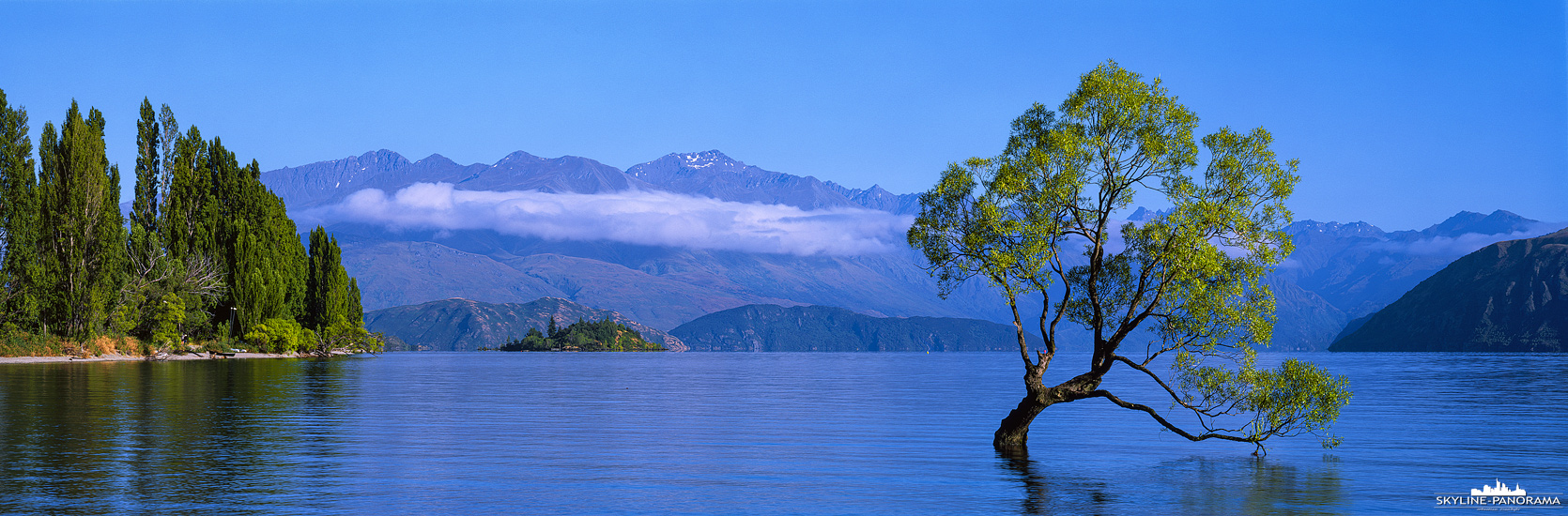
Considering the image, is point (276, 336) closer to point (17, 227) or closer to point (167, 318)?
point (167, 318)

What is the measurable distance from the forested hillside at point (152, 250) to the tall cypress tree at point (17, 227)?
0.12 meters

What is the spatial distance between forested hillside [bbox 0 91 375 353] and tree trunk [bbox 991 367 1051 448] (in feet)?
323

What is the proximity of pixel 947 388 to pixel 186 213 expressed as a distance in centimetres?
9536

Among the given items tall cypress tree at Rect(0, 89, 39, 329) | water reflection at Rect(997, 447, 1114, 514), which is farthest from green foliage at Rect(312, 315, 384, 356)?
water reflection at Rect(997, 447, 1114, 514)

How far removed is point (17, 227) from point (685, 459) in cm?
9399

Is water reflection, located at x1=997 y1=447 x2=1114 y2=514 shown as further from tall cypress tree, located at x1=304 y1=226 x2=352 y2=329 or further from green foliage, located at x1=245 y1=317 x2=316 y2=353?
tall cypress tree, located at x1=304 y1=226 x2=352 y2=329

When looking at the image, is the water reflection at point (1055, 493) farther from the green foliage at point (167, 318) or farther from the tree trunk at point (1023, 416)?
the green foliage at point (167, 318)

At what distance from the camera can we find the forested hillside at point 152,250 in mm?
101000

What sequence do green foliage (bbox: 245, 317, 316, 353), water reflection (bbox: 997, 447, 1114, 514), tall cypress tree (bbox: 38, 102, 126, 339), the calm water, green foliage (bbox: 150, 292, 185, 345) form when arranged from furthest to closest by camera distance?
green foliage (bbox: 245, 317, 316, 353) < green foliage (bbox: 150, 292, 185, 345) < tall cypress tree (bbox: 38, 102, 126, 339) < the calm water < water reflection (bbox: 997, 447, 1114, 514)

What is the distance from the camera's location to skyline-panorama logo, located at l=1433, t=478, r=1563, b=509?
2673 cm

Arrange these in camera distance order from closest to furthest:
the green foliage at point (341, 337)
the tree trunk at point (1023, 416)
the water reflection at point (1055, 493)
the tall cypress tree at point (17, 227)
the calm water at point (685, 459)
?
the water reflection at point (1055, 493) → the calm water at point (685, 459) → the tree trunk at point (1023, 416) → the tall cypress tree at point (17, 227) → the green foliage at point (341, 337)

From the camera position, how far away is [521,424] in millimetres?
46719

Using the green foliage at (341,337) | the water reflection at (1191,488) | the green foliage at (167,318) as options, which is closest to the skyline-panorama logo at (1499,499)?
the water reflection at (1191,488)

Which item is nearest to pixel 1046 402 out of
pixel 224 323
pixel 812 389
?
pixel 812 389
